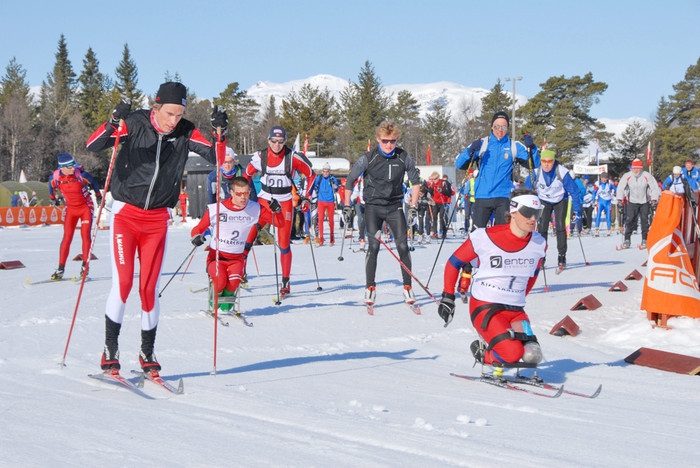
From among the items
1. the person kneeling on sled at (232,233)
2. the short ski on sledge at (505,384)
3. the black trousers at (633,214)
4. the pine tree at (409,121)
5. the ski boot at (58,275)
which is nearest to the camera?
the short ski on sledge at (505,384)

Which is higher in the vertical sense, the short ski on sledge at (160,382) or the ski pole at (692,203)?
the ski pole at (692,203)

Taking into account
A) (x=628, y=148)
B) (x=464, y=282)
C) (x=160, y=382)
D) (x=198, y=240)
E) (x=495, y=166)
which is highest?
(x=628, y=148)

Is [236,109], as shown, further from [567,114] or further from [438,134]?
[567,114]

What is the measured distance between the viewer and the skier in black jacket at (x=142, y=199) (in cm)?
531

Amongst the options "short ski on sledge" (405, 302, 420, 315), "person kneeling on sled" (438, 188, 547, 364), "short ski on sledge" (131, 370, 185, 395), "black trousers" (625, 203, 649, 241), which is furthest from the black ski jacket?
"black trousers" (625, 203, 649, 241)

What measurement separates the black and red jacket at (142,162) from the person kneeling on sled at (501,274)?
2170mm

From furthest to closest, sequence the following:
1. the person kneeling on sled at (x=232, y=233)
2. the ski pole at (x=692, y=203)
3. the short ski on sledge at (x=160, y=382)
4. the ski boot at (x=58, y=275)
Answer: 1. the ski boot at (x=58, y=275)
2. the ski pole at (x=692, y=203)
3. the person kneeling on sled at (x=232, y=233)
4. the short ski on sledge at (x=160, y=382)

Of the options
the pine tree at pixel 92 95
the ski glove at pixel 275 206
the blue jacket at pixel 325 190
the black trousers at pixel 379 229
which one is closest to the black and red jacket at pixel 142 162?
the ski glove at pixel 275 206

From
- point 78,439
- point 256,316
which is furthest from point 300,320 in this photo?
point 78,439

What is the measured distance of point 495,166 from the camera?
9586 mm

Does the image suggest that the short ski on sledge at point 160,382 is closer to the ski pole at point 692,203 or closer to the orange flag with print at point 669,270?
the orange flag with print at point 669,270

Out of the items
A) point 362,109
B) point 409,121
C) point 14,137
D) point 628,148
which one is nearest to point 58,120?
point 14,137

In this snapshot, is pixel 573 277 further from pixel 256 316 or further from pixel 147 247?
pixel 147 247

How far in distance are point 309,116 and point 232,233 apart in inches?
2673
